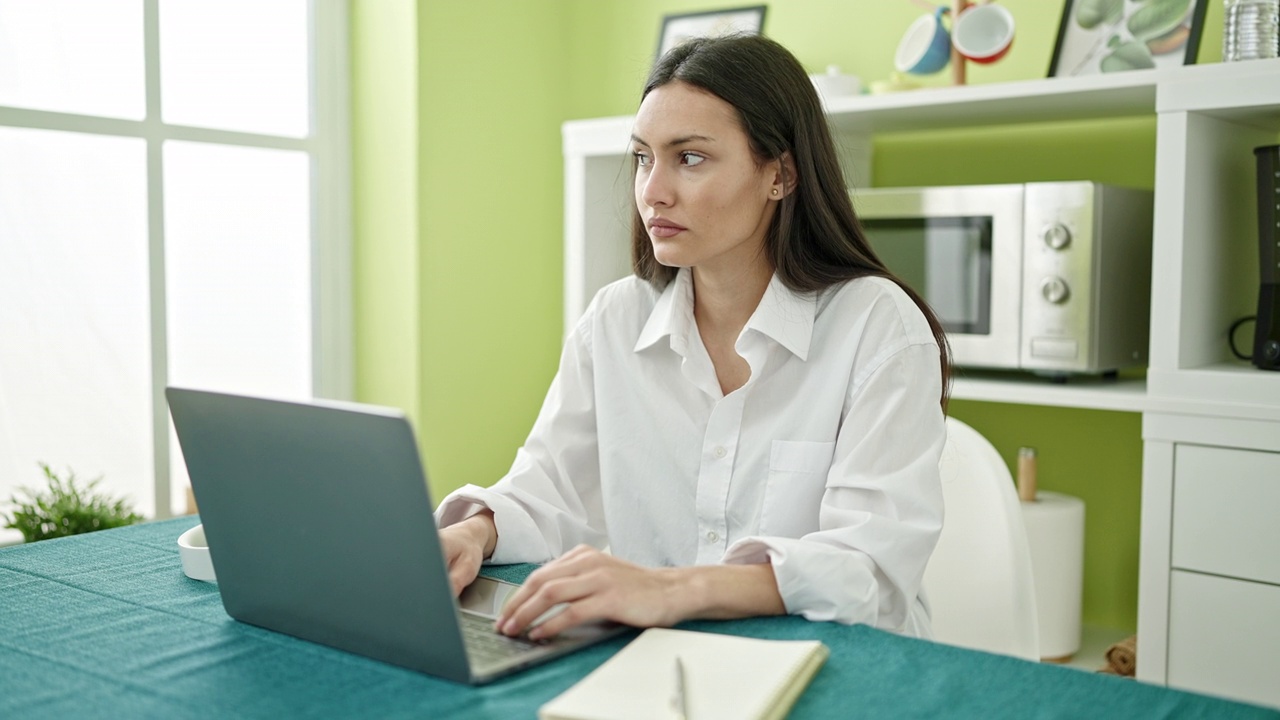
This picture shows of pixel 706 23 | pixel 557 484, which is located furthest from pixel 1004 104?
pixel 557 484

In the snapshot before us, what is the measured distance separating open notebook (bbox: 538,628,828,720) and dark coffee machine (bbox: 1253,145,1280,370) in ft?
4.36

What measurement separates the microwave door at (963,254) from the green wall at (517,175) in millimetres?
377

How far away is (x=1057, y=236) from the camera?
6.61 ft

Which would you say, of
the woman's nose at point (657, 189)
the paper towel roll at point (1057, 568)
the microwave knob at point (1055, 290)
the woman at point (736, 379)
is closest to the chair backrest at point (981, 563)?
the woman at point (736, 379)

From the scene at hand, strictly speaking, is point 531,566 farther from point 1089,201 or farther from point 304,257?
point 304,257

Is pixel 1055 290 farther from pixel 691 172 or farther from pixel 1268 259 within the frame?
pixel 691 172

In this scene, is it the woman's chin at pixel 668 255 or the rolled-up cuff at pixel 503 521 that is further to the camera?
the woman's chin at pixel 668 255

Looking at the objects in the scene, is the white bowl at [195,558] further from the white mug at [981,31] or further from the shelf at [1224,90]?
the white mug at [981,31]

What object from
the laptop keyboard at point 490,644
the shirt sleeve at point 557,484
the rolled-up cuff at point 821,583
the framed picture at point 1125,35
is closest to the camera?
the laptop keyboard at point 490,644

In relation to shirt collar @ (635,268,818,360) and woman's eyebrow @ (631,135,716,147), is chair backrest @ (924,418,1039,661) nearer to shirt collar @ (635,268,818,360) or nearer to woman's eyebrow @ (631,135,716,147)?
shirt collar @ (635,268,818,360)

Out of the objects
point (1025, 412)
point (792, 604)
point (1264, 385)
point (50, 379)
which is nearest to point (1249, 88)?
point (1264, 385)

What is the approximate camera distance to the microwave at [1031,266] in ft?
6.59

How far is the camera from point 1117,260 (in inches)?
81.4

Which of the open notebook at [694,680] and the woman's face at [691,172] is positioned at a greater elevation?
the woman's face at [691,172]
